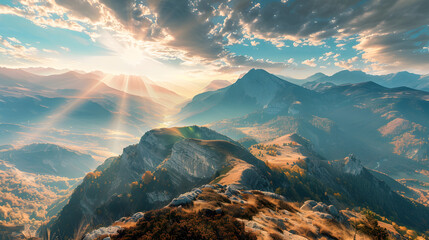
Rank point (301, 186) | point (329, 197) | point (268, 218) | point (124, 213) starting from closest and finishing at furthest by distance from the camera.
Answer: point (268, 218)
point (124, 213)
point (301, 186)
point (329, 197)

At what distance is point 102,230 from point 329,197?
627 feet

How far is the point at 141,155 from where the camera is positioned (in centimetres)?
19388

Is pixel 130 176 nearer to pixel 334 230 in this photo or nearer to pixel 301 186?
pixel 301 186

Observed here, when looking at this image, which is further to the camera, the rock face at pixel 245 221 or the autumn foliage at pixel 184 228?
the rock face at pixel 245 221

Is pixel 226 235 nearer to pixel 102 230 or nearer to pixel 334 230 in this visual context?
pixel 102 230

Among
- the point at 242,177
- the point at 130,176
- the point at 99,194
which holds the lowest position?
the point at 99,194

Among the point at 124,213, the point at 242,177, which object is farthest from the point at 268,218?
the point at 124,213

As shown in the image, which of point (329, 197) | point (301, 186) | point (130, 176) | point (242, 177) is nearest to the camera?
point (242, 177)

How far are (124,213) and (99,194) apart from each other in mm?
88633

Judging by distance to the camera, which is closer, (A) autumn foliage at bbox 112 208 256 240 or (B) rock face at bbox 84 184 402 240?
(A) autumn foliage at bbox 112 208 256 240

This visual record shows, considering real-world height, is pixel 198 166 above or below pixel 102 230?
below

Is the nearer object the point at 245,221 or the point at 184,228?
the point at 184,228

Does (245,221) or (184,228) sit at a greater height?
(184,228)

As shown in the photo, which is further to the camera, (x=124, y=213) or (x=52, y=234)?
(x=52, y=234)
